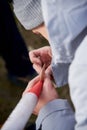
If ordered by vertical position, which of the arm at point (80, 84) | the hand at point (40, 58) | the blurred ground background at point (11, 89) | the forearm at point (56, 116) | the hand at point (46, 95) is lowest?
the blurred ground background at point (11, 89)

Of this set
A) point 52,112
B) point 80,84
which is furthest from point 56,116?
point 80,84

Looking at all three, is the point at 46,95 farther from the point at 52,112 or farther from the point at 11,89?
the point at 11,89

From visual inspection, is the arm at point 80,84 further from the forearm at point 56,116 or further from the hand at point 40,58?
the hand at point 40,58

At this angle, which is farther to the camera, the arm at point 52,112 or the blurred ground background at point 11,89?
the blurred ground background at point 11,89

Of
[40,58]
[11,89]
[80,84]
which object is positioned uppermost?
[80,84]

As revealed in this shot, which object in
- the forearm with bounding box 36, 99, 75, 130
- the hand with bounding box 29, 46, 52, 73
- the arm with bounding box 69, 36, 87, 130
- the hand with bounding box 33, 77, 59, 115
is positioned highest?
the arm with bounding box 69, 36, 87, 130

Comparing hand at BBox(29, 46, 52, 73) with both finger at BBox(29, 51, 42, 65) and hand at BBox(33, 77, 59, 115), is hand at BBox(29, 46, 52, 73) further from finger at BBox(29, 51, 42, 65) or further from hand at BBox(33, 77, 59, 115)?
hand at BBox(33, 77, 59, 115)

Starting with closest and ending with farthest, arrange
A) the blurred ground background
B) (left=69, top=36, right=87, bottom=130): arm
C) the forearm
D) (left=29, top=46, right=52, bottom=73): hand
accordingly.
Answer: (left=69, top=36, right=87, bottom=130): arm, the forearm, (left=29, top=46, right=52, bottom=73): hand, the blurred ground background

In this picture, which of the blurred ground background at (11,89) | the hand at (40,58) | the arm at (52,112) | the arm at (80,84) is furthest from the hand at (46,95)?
the blurred ground background at (11,89)

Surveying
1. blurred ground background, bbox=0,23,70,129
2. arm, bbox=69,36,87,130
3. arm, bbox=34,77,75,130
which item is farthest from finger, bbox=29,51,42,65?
blurred ground background, bbox=0,23,70,129

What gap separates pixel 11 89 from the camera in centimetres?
257

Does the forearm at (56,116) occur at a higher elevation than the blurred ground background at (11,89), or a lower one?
higher

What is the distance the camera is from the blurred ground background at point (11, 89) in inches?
92.5

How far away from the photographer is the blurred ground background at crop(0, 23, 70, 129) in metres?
2.35
